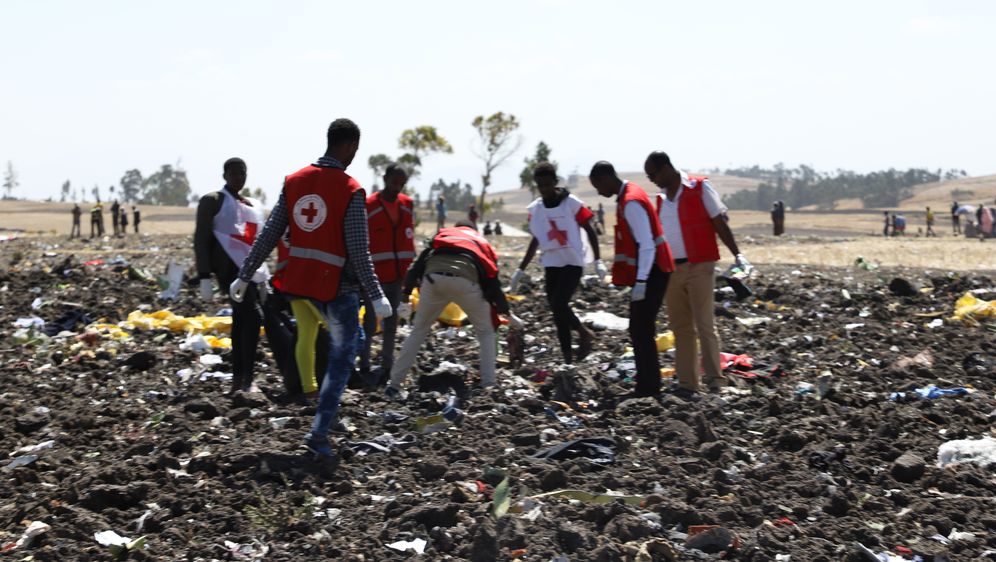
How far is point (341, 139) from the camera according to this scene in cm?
531

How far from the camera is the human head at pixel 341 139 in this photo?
17.4 ft

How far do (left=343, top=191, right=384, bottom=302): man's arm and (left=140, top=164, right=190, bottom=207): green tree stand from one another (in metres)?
113

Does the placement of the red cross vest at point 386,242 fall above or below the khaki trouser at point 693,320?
above

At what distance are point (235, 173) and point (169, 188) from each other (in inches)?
4452

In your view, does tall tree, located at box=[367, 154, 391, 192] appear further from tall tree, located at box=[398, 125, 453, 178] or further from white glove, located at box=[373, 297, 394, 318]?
white glove, located at box=[373, 297, 394, 318]

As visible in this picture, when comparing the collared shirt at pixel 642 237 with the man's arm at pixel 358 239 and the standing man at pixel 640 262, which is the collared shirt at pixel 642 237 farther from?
the man's arm at pixel 358 239

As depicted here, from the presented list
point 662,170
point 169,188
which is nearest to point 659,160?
point 662,170

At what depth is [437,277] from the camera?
261 inches

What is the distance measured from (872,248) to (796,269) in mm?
7497

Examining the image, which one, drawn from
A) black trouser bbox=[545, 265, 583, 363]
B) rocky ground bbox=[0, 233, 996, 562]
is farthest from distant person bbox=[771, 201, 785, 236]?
black trouser bbox=[545, 265, 583, 363]

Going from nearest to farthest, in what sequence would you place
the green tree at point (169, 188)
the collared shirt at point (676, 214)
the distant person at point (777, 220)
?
the collared shirt at point (676, 214) → the distant person at point (777, 220) → the green tree at point (169, 188)

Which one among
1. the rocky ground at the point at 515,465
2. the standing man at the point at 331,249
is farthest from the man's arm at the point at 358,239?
the rocky ground at the point at 515,465

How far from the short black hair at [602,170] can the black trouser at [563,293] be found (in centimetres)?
95

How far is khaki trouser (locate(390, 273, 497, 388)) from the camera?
21.8 feet
